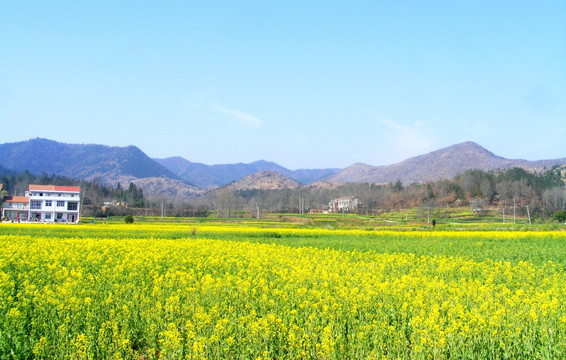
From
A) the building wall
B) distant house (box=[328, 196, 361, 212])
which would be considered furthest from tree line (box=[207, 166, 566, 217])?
the building wall

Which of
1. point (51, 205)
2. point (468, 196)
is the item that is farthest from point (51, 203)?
point (468, 196)

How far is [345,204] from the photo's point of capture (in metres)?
142

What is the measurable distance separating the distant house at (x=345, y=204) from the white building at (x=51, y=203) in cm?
7417

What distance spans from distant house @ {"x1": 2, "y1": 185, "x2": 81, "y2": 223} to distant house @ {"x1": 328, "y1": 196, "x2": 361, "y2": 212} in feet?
242

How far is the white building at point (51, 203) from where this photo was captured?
79.7 m

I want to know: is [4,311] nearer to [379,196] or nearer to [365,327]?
[365,327]

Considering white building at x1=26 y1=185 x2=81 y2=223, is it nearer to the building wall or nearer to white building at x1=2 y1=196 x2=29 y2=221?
the building wall

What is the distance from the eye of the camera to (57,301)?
8438mm

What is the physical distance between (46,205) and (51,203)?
930mm

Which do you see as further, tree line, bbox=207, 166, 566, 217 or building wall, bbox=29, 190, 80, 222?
tree line, bbox=207, 166, 566, 217

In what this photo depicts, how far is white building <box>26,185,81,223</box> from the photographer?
7969cm

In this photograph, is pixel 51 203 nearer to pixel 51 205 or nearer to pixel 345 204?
pixel 51 205

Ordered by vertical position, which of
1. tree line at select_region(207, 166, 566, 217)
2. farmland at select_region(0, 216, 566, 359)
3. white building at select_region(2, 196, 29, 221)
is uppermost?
tree line at select_region(207, 166, 566, 217)

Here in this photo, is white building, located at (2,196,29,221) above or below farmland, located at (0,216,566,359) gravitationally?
above
